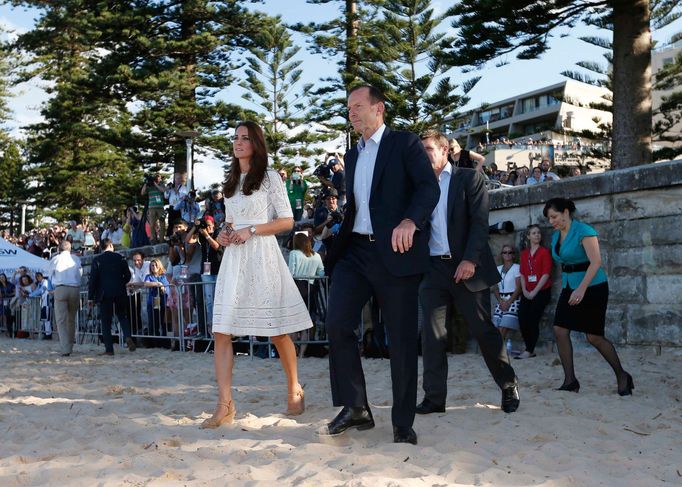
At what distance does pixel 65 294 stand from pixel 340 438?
828 centimetres

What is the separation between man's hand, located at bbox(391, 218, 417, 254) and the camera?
149 inches

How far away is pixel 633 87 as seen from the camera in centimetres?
1158

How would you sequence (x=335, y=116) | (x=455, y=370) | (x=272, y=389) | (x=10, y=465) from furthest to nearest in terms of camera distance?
(x=335, y=116), (x=455, y=370), (x=272, y=389), (x=10, y=465)

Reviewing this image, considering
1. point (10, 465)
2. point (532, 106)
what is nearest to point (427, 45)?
point (10, 465)

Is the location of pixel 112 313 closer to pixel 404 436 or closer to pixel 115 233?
pixel 404 436

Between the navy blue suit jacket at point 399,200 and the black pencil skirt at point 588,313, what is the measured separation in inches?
77.5

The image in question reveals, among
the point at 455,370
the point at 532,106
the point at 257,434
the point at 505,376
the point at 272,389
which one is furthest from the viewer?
the point at 532,106

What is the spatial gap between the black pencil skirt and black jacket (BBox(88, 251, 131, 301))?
285 inches

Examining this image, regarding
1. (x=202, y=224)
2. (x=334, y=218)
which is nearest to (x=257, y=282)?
(x=334, y=218)

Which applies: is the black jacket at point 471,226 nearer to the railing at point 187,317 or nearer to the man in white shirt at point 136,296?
the railing at point 187,317

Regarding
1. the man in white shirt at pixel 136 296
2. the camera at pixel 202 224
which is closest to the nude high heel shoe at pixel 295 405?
the camera at pixel 202 224

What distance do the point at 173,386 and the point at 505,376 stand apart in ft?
9.85

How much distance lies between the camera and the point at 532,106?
63125 mm

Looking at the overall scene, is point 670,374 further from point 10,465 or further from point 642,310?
point 10,465
